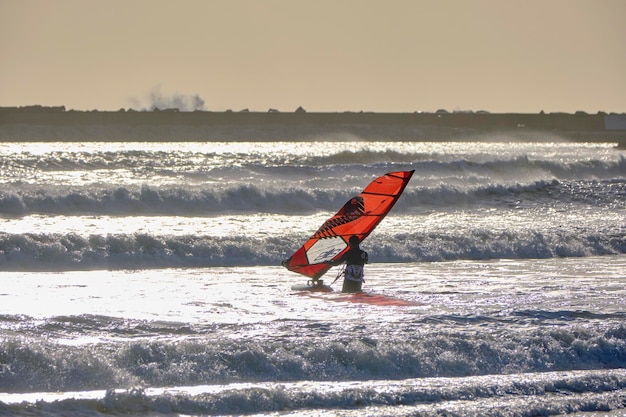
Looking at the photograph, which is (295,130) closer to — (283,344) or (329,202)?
(329,202)

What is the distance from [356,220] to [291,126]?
61267 mm

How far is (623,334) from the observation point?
11.4 meters

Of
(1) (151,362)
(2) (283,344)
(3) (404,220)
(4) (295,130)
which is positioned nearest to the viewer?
(1) (151,362)

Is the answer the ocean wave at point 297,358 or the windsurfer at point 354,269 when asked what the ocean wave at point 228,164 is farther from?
the ocean wave at point 297,358

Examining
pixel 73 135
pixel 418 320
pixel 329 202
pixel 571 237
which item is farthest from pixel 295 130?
pixel 418 320

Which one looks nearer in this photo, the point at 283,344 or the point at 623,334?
the point at 283,344

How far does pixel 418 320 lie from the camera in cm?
1196

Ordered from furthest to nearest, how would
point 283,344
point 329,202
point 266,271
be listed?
point 329,202, point 266,271, point 283,344

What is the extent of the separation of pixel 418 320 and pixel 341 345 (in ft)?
5.67

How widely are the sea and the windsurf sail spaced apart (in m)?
0.44

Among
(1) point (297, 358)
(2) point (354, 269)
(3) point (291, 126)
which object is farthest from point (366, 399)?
(3) point (291, 126)

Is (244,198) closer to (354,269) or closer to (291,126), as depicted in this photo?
(354,269)

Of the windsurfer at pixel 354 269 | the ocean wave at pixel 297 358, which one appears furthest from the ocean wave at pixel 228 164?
the ocean wave at pixel 297 358

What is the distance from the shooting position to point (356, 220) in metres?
16.3
